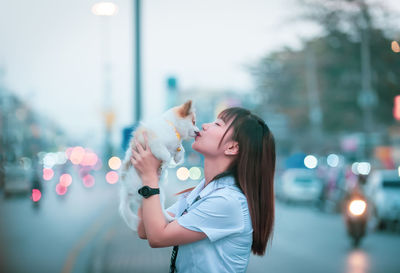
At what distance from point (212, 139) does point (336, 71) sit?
38.5 metres

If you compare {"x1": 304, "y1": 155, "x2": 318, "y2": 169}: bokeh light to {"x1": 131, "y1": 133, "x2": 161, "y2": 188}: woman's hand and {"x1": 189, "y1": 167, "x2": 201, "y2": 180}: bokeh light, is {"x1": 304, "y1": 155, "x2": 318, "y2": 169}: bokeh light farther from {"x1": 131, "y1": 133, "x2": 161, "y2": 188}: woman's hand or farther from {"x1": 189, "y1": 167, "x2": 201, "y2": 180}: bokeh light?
{"x1": 131, "y1": 133, "x2": 161, "y2": 188}: woman's hand

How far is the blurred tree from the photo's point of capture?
29.4 meters

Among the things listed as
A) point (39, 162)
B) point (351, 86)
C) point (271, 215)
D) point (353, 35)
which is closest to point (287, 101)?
point (351, 86)

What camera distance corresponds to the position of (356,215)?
485 inches

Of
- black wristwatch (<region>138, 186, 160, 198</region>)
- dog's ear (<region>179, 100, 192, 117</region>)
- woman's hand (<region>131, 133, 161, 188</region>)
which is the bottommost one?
black wristwatch (<region>138, 186, 160, 198</region>)

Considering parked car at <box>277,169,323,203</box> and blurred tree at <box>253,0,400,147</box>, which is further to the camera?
blurred tree at <box>253,0,400,147</box>

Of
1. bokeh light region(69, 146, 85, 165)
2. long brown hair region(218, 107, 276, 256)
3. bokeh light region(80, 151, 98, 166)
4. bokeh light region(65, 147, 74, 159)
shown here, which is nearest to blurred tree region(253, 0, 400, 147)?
bokeh light region(80, 151, 98, 166)

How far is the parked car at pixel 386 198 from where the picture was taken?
15562mm

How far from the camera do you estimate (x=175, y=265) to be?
2.42 metres

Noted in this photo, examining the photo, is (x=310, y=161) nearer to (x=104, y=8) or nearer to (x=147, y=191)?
(x=104, y=8)

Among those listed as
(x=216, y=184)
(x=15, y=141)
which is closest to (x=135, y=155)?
(x=216, y=184)

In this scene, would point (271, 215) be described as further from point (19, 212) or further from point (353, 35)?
point (353, 35)

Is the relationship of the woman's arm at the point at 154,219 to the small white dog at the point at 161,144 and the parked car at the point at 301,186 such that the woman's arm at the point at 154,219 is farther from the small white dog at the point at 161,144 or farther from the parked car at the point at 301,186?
the parked car at the point at 301,186

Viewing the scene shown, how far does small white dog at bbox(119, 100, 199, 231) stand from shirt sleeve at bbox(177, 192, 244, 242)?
129 mm
